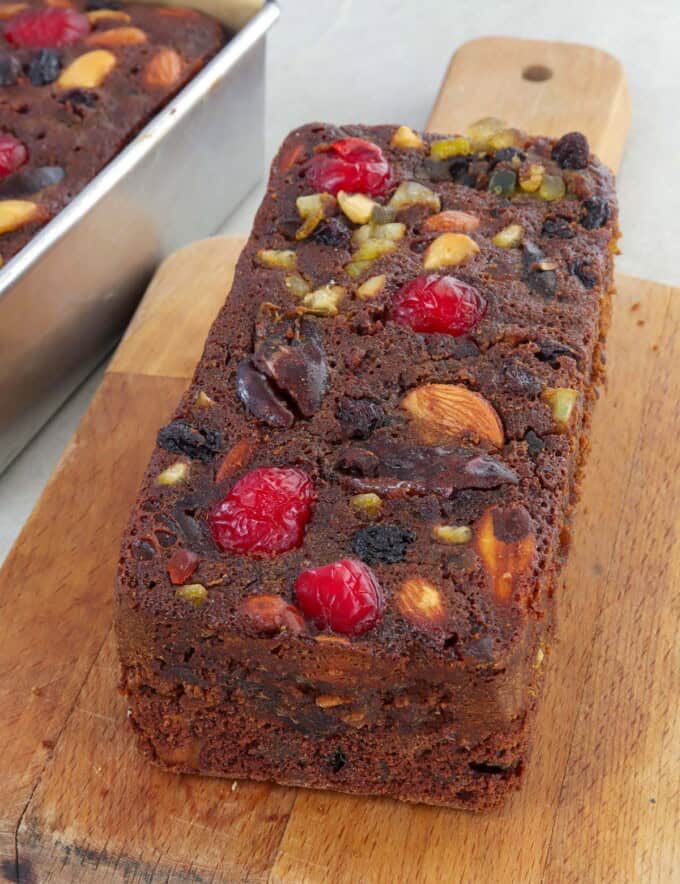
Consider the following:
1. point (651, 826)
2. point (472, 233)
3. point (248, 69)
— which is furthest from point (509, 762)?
point (248, 69)

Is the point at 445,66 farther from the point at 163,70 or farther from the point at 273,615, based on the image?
the point at 273,615

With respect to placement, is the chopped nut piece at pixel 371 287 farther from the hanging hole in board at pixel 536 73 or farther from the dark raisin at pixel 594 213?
the hanging hole in board at pixel 536 73

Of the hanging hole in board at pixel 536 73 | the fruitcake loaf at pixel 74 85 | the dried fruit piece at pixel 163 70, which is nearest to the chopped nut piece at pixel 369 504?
the fruitcake loaf at pixel 74 85

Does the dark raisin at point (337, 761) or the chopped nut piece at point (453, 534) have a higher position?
the chopped nut piece at point (453, 534)

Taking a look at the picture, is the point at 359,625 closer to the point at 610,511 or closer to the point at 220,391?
the point at 220,391

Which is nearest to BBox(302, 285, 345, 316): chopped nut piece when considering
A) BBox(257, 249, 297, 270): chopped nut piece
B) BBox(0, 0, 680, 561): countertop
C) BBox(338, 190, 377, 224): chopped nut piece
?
BBox(257, 249, 297, 270): chopped nut piece

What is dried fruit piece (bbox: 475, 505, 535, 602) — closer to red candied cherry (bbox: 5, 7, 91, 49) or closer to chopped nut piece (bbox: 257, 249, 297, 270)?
chopped nut piece (bbox: 257, 249, 297, 270)

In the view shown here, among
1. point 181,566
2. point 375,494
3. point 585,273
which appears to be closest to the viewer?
point 181,566

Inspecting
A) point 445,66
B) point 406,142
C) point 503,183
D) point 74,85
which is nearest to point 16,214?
point 74,85
